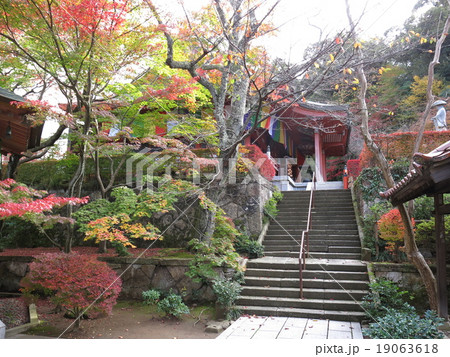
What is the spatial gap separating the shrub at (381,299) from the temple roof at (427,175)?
5.92ft

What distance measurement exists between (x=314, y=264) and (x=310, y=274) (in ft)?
1.36

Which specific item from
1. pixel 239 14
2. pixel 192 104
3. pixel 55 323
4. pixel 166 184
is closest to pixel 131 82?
pixel 192 104

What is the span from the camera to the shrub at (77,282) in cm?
567

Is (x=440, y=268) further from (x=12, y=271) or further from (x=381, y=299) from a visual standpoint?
(x=12, y=271)

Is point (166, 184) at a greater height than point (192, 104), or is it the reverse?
point (192, 104)

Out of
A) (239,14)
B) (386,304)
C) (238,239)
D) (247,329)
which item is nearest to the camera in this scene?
(247,329)

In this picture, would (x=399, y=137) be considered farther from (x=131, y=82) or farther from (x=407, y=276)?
(x=131, y=82)

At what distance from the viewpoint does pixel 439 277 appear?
554 centimetres

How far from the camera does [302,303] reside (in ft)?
22.8

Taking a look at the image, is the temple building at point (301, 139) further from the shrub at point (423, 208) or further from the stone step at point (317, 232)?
the shrub at point (423, 208)

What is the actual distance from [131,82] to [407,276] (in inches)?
345

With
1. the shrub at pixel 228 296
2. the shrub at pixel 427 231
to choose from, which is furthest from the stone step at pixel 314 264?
the shrub at pixel 228 296

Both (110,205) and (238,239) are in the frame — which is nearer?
(110,205)

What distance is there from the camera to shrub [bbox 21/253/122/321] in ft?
18.6
